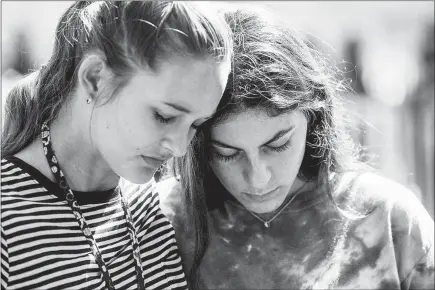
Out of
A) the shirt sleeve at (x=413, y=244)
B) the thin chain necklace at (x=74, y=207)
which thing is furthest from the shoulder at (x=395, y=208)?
the thin chain necklace at (x=74, y=207)

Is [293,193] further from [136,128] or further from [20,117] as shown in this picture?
[20,117]

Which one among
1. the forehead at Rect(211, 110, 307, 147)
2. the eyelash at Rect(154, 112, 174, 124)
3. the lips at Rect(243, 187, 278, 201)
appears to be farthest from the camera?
the lips at Rect(243, 187, 278, 201)

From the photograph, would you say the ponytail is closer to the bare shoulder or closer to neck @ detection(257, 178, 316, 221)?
the bare shoulder

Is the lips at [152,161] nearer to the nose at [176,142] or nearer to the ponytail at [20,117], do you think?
the nose at [176,142]

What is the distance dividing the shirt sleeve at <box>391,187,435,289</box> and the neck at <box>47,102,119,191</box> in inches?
31.4

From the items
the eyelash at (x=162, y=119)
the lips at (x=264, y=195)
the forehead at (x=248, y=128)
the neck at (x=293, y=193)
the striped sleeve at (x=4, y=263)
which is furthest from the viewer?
the neck at (x=293, y=193)

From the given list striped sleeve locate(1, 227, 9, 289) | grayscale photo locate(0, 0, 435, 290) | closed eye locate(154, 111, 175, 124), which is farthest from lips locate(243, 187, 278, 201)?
striped sleeve locate(1, 227, 9, 289)

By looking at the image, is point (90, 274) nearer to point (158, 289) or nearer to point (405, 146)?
point (158, 289)

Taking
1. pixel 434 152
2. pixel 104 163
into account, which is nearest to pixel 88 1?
pixel 104 163

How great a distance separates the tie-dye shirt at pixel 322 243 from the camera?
1561 mm

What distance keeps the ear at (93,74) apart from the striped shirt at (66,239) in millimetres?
216

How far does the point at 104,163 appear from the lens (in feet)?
4.67

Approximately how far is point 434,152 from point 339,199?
260cm

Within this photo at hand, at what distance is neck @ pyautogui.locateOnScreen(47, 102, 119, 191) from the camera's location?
1.36 meters
